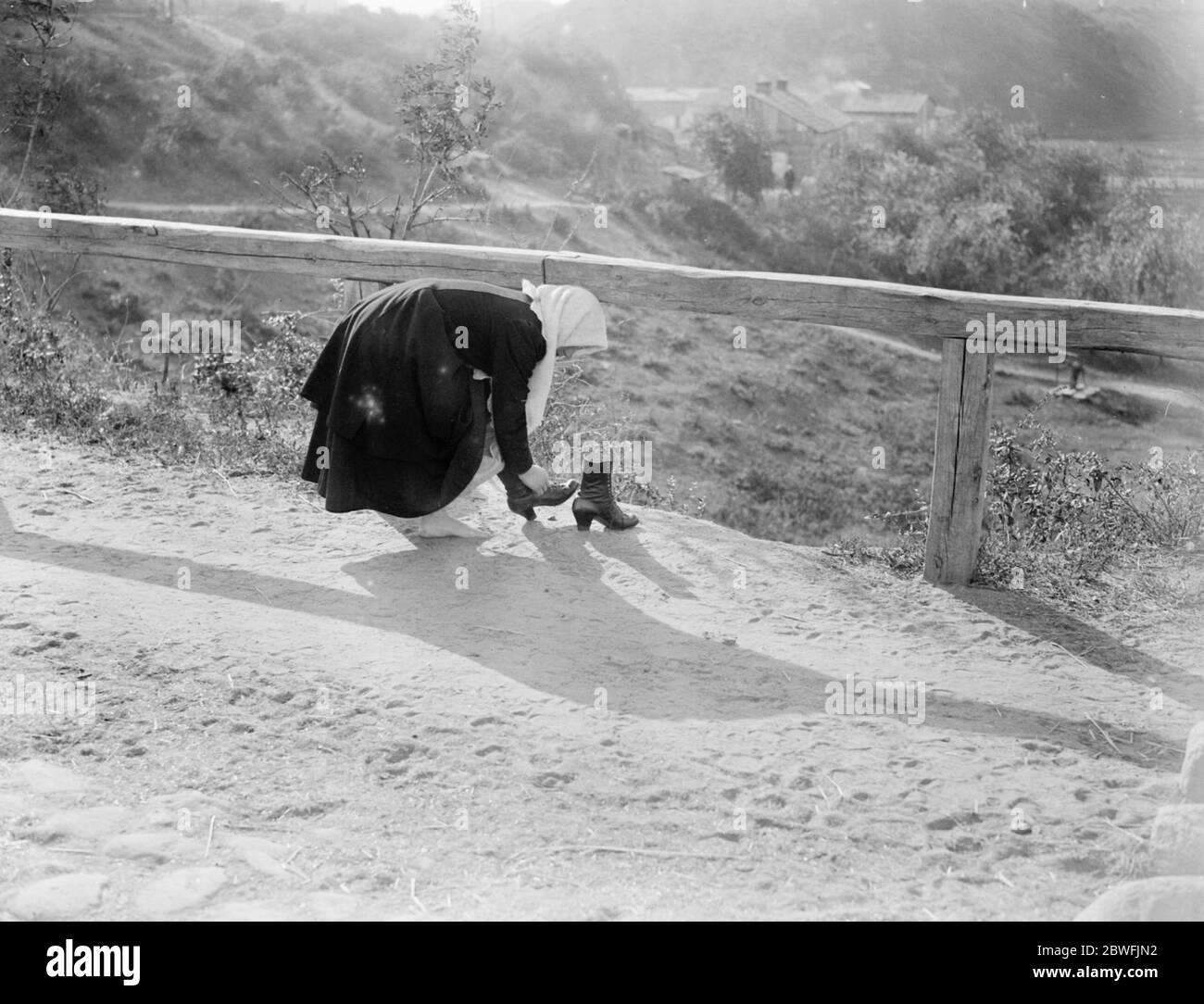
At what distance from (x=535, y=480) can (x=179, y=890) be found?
8.78 ft

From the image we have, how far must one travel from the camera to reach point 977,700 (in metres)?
3.95

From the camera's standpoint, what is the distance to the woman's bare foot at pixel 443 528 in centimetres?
523

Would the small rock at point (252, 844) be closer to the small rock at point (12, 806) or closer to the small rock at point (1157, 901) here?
the small rock at point (12, 806)

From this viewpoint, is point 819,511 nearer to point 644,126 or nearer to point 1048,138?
point 1048,138

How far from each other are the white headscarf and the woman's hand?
273 mm

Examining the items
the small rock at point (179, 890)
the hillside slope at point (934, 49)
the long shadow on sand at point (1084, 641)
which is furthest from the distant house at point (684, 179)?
the small rock at point (179, 890)

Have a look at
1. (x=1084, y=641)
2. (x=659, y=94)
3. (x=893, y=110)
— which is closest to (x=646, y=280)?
(x=1084, y=641)

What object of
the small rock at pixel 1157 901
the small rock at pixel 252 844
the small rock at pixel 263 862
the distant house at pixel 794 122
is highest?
the distant house at pixel 794 122

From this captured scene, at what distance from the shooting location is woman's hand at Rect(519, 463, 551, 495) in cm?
517

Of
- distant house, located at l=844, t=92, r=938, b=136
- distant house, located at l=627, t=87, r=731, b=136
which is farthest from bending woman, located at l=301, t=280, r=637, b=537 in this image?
distant house, located at l=627, t=87, r=731, b=136

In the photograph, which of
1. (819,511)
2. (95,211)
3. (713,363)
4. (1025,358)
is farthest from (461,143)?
(1025,358)
